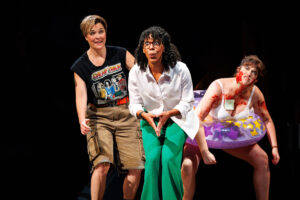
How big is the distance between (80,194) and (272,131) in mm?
1535

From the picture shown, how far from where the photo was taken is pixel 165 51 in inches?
91.7

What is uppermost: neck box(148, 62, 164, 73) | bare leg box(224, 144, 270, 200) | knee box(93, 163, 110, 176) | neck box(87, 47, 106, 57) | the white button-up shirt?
neck box(87, 47, 106, 57)

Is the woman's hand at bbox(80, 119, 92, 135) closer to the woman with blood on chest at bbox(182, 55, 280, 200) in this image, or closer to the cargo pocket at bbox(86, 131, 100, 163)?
the cargo pocket at bbox(86, 131, 100, 163)

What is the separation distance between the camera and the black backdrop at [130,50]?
314 cm

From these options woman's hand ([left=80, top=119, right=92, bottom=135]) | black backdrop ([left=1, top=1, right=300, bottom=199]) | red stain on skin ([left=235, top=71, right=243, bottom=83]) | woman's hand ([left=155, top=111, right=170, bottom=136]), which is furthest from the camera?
black backdrop ([left=1, top=1, right=300, bottom=199])

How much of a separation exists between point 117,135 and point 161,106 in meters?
0.47

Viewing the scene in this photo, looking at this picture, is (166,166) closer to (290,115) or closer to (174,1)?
(174,1)

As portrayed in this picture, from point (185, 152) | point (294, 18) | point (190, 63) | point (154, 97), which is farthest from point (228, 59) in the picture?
point (154, 97)

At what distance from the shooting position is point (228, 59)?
324 centimetres

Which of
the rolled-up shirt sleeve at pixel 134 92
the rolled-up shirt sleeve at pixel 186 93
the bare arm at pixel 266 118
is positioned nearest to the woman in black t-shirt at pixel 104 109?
the rolled-up shirt sleeve at pixel 134 92

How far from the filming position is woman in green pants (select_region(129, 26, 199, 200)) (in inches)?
89.8

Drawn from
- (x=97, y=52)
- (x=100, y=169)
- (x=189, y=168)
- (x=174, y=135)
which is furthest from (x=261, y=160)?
(x=97, y=52)

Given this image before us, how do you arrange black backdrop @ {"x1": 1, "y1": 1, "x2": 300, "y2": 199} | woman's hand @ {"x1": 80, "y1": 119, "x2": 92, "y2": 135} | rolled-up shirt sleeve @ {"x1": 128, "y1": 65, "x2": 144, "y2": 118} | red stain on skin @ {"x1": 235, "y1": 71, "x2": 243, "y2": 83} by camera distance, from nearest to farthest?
rolled-up shirt sleeve @ {"x1": 128, "y1": 65, "x2": 144, "y2": 118} → woman's hand @ {"x1": 80, "y1": 119, "x2": 92, "y2": 135} → red stain on skin @ {"x1": 235, "y1": 71, "x2": 243, "y2": 83} → black backdrop @ {"x1": 1, "y1": 1, "x2": 300, "y2": 199}

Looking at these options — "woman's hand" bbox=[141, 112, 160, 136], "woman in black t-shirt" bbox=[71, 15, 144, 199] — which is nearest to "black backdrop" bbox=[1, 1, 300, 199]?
"woman in black t-shirt" bbox=[71, 15, 144, 199]
